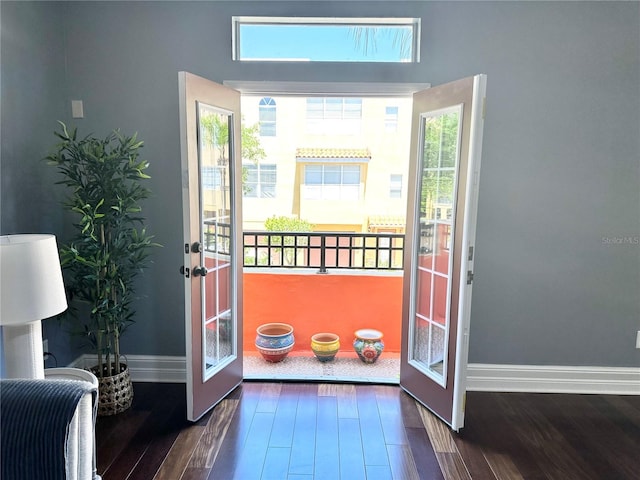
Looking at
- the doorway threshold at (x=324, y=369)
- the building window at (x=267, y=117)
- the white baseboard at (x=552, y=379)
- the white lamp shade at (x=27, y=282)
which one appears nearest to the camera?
the white lamp shade at (x=27, y=282)

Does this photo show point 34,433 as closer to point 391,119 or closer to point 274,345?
point 274,345

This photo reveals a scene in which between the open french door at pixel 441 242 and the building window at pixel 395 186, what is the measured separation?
13.1 ft

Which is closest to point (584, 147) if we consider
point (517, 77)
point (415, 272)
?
point (517, 77)

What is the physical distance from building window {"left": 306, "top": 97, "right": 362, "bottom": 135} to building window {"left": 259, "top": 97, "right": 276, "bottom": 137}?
0.57 metres

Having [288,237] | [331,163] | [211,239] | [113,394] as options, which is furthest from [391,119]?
[113,394]

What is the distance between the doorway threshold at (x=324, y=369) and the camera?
292cm

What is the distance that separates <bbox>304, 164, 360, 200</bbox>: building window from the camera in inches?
260

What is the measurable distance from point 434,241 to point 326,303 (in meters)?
1.64

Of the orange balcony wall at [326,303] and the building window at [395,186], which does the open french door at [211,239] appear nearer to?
the orange balcony wall at [326,303]

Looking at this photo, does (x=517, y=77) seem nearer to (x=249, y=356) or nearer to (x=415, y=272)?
(x=415, y=272)

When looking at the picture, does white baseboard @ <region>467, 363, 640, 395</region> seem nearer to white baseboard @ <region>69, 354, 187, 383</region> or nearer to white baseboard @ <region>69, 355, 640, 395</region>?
white baseboard @ <region>69, 355, 640, 395</region>

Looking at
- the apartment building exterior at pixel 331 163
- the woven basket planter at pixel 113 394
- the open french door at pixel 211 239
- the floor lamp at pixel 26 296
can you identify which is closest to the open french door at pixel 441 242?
the open french door at pixel 211 239

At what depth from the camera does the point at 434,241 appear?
2537 mm

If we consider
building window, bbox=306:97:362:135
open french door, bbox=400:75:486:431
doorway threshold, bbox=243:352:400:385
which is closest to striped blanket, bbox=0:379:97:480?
doorway threshold, bbox=243:352:400:385
